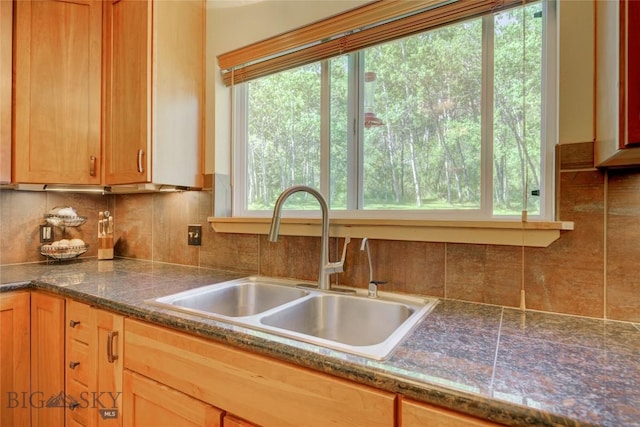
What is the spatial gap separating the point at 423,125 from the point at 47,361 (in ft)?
5.95

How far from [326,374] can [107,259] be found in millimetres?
1872

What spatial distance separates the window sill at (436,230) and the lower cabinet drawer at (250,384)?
0.63 meters

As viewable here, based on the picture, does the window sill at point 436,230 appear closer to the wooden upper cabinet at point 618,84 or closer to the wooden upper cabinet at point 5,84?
the wooden upper cabinet at point 618,84

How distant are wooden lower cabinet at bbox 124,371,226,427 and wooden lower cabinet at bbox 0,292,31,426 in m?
0.67

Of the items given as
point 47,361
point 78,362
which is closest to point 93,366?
point 78,362

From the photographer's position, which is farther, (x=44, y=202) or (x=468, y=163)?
(x=44, y=202)

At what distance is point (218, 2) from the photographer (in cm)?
171

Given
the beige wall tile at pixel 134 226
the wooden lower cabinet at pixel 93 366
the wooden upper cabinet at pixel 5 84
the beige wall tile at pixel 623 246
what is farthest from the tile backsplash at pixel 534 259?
the wooden upper cabinet at pixel 5 84

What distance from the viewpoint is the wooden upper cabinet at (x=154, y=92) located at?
153 centimetres

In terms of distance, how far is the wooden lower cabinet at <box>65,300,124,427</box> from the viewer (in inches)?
42.5

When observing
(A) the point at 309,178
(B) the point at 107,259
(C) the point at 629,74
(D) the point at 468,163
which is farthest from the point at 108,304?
(C) the point at 629,74

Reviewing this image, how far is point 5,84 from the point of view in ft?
5.05

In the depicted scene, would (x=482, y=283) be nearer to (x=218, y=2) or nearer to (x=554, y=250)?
(x=554, y=250)

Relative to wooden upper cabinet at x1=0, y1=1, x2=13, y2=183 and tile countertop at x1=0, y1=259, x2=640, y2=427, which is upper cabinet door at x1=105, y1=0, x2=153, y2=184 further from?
tile countertop at x1=0, y1=259, x2=640, y2=427
